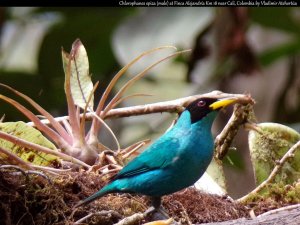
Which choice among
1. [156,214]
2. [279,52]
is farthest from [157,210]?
[279,52]

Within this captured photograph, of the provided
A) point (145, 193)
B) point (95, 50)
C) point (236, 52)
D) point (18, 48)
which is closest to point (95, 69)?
point (95, 50)

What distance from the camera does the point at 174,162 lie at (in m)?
3.04

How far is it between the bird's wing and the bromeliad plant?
0.32 meters

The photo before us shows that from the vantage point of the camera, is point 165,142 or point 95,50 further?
point 95,50

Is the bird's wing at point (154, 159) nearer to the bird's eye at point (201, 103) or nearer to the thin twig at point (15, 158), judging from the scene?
the bird's eye at point (201, 103)

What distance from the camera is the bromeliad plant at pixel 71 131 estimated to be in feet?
10.6

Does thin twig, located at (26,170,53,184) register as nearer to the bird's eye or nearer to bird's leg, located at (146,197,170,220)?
bird's leg, located at (146,197,170,220)

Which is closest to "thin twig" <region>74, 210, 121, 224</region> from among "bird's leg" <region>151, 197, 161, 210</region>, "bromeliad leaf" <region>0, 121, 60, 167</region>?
"bird's leg" <region>151, 197, 161, 210</region>

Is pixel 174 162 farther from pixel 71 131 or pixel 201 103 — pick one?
pixel 71 131

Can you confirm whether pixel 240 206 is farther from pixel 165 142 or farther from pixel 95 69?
pixel 95 69

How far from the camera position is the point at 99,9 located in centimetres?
744

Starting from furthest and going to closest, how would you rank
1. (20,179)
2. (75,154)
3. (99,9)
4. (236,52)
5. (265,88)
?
(265,88) < (99,9) < (236,52) < (75,154) < (20,179)

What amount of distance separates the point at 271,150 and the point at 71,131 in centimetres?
92

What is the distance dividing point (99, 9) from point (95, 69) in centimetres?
76
